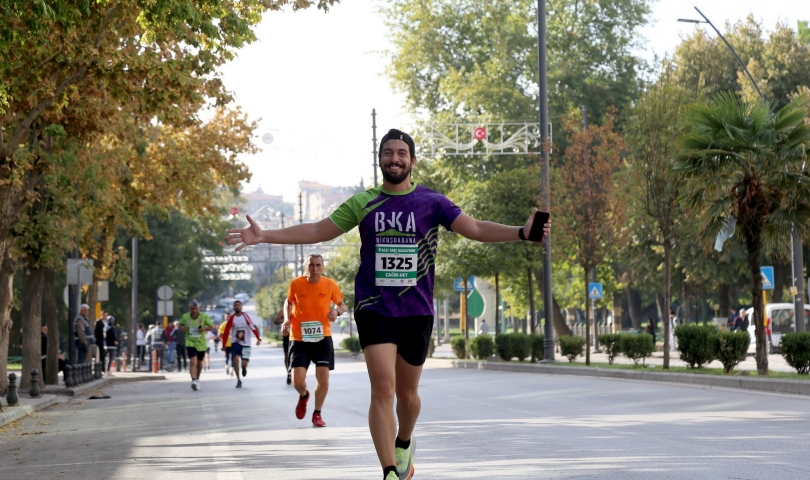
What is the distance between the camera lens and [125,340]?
5375 centimetres

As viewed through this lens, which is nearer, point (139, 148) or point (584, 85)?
point (139, 148)

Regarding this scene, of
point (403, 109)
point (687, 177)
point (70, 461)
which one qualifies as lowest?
point (70, 461)

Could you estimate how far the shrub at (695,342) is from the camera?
23969mm

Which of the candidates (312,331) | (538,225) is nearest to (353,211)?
(538,225)

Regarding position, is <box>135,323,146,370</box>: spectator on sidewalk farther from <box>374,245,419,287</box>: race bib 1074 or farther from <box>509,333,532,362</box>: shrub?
<box>374,245,419,287</box>: race bib 1074

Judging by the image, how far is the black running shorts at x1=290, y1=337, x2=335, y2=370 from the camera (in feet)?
46.3

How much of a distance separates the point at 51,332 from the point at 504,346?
12900 mm

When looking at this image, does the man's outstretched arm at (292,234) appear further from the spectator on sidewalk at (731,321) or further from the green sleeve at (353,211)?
the spectator on sidewalk at (731,321)

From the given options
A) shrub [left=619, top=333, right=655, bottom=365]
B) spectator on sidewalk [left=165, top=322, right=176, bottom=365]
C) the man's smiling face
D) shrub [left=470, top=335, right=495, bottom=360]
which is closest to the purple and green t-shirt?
the man's smiling face

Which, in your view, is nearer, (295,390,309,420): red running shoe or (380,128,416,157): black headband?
(380,128,416,157): black headband

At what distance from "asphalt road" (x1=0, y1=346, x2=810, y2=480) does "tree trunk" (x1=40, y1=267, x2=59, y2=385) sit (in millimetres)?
7866

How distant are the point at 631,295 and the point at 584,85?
3200 centimetres

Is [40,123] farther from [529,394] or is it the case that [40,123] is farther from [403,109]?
[403,109]

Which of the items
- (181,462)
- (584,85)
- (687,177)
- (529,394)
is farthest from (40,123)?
(584,85)
